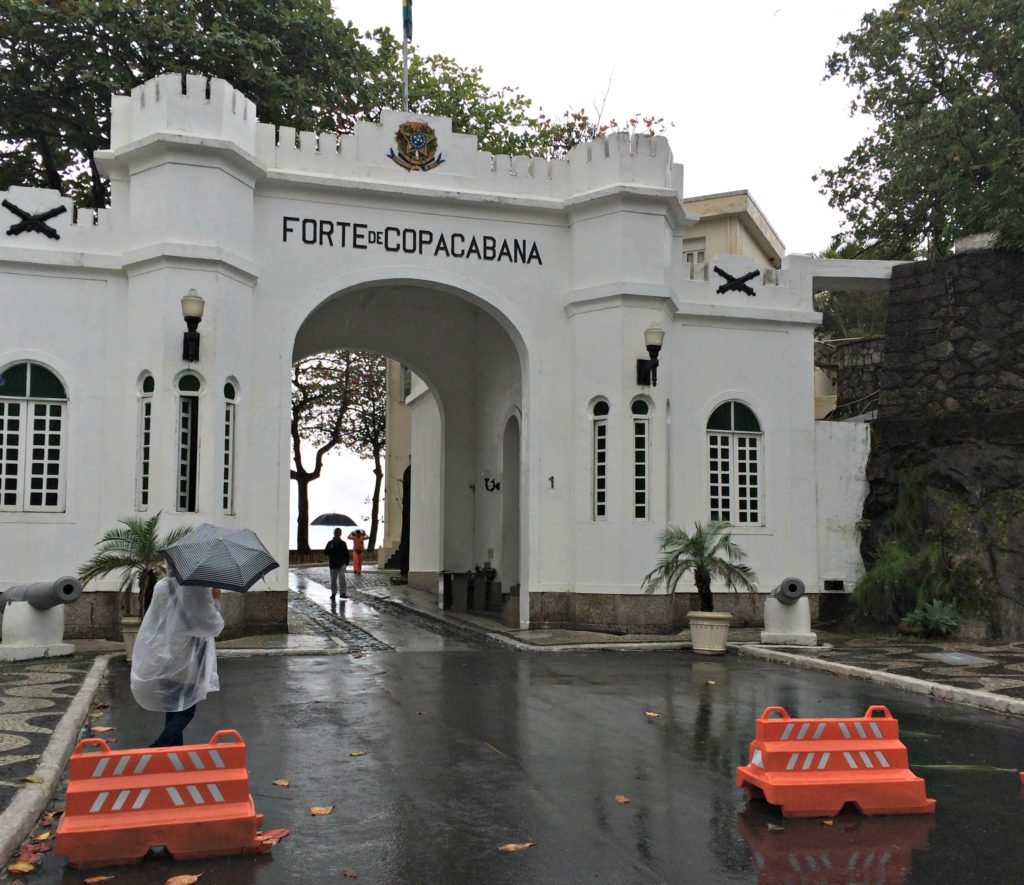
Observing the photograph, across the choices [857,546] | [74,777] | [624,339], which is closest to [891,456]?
[857,546]

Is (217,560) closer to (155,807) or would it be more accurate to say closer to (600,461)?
(155,807)

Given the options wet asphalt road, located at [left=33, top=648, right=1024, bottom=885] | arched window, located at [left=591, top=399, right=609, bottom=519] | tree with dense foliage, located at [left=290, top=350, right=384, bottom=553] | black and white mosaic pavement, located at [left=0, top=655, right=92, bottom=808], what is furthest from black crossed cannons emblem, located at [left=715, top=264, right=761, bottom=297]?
tree with dense foliage, located at [left=290, top=350, right=384, bottom=553]

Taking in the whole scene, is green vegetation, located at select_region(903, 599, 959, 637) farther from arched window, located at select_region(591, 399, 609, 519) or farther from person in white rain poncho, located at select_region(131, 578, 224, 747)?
person in white rain poncho, located at select_region(131, 578, 224, 747)

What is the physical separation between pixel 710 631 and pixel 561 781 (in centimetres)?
821

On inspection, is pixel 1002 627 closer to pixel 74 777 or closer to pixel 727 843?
pixel 727 843

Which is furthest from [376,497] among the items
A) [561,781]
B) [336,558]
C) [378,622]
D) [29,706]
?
[561,781]

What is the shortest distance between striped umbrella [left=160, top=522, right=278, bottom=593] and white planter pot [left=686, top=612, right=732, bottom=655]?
9294mm

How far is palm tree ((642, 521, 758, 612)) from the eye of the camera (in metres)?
15.8

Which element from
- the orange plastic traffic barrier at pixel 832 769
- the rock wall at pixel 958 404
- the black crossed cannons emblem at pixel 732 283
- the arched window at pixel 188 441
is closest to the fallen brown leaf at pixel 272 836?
the orange plastic traffic barrier at pixel 832 769

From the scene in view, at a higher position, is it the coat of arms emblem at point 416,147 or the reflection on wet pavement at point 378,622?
the coat of arms emblem at point 416,147

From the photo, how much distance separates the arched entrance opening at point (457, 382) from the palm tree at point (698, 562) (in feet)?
13.5

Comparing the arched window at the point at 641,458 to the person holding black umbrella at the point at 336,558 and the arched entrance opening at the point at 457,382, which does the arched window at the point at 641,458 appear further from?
the person holding black umbrella at the point at 336,558

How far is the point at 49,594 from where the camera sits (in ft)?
43.2

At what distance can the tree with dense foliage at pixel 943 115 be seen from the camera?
18797 millimetres
